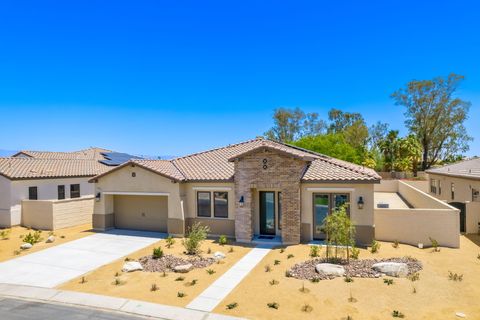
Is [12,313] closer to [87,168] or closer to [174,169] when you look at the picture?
[174,169]

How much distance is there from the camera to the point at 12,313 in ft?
31.8

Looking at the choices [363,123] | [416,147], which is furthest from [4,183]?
[363,123]

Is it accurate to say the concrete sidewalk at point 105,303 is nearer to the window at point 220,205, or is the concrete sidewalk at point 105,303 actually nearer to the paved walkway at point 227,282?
the paved walkway at point 227,282

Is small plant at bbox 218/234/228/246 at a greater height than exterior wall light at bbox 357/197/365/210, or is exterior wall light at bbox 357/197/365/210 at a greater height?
exterior wall light at bbox 357/197/365/210

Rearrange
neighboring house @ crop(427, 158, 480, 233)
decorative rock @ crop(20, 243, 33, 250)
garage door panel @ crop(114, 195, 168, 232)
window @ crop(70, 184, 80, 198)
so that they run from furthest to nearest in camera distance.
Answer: window @ crop(70, 184, 80, 198) → garage door panel @ crop(114, 195, 168, 232) → neighboring house @ crop(427, 158, 480, 233) → decorative rock @ crop(20, 243, 33, 250)

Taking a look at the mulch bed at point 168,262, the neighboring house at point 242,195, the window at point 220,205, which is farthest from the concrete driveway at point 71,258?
the window at point 220,205

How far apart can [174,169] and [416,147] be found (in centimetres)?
4646

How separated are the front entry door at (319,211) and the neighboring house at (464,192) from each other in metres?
9.00

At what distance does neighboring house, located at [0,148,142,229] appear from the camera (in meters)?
22.3

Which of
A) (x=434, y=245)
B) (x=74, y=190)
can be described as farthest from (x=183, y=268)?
(x=74, y=190)

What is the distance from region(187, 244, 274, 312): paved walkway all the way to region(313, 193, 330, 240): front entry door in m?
2.86

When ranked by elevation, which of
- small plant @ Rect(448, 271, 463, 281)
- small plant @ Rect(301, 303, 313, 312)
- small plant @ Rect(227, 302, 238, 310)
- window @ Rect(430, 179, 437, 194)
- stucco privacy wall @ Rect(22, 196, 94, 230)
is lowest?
small plant @ Rect(227, 302, 238, 310)

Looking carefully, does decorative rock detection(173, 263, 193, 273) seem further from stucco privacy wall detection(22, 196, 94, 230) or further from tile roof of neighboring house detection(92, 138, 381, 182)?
stucco privacy wall detection(22, 196, 94, 230)

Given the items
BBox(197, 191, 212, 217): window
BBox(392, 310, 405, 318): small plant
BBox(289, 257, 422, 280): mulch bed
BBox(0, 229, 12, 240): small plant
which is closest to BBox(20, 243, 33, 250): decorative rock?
BBox(0, 229, 12, 240): small plant
